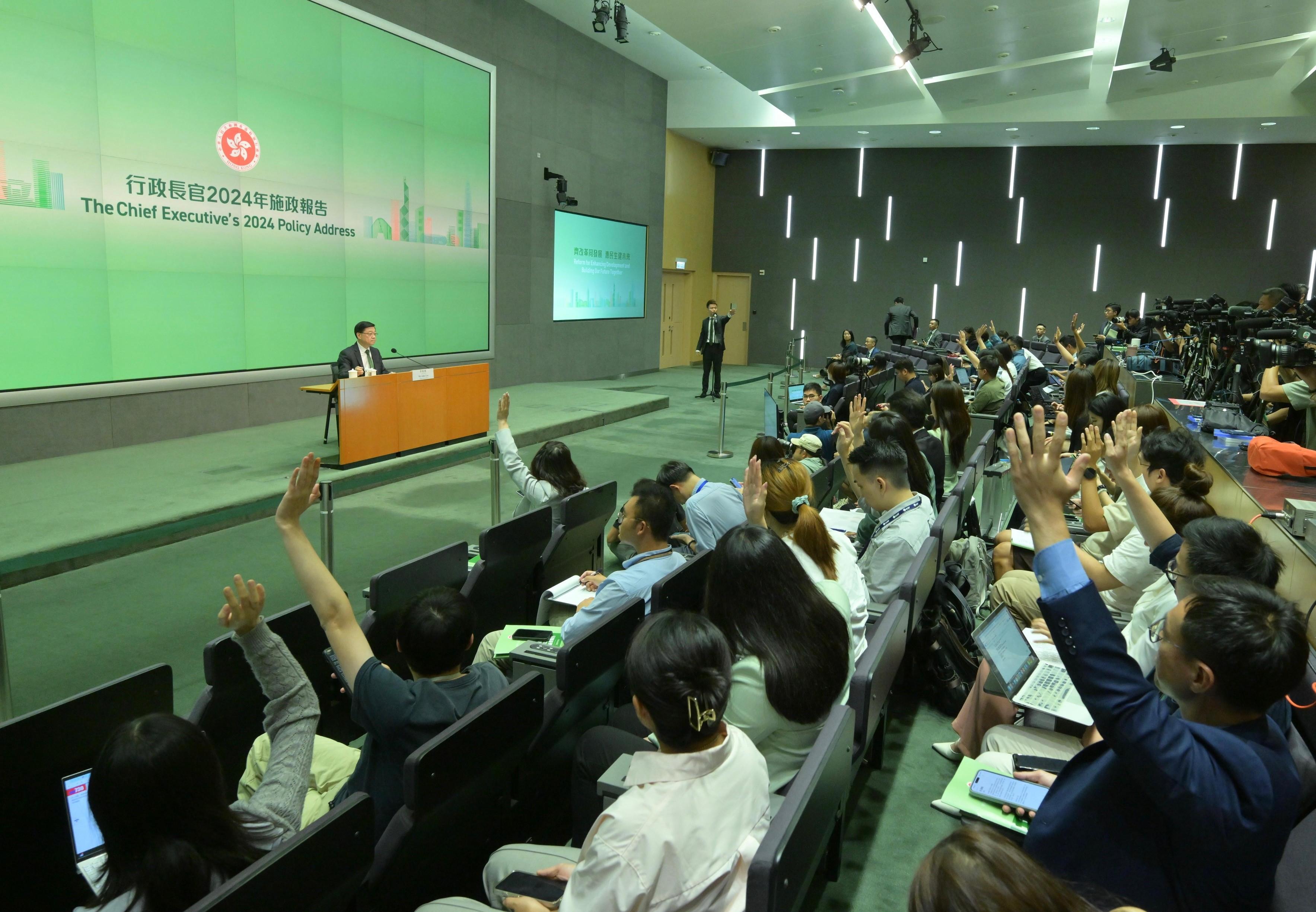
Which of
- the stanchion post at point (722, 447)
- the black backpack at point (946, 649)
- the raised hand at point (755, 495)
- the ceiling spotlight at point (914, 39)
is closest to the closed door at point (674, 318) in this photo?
the ceiling spotlight at point (914, 39)

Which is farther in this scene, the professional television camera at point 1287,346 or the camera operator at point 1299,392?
the camera operator at point 1299,392

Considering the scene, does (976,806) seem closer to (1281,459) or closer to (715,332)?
(1281,459)

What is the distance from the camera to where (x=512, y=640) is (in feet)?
10.4

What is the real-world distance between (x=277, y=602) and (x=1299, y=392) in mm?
6123

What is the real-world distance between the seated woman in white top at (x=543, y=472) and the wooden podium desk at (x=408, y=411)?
2940 mm

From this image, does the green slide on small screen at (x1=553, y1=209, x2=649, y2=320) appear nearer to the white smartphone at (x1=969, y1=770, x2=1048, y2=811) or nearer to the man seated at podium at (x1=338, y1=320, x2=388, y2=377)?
the man seated at podium at (x1=338, y1=320, x2=388, y2=377)

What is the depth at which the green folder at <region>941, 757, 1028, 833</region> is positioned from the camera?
7.07ft

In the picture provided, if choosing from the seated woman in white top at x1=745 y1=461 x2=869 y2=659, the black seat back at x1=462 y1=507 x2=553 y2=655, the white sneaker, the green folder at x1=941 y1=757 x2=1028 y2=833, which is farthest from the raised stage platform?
the green folder at x1=941 y1=757 x2=1028 y2=833

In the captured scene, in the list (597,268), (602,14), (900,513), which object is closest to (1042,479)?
(900,513)

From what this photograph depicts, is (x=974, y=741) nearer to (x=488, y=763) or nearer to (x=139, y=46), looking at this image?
(x=488, y=763)

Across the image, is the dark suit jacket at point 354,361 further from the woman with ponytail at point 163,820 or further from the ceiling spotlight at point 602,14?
the woman with ponytail at point 163,820

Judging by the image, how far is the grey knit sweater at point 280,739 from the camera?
5.59 feet

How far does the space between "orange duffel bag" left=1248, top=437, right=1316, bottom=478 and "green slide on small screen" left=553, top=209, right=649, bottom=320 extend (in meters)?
10.7

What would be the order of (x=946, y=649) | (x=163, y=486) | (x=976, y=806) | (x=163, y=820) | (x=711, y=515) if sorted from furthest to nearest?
(x=163, y=486), (x=711, y=515), (x=946, y=649), (x=976, y=806), (x=163, y=820)
